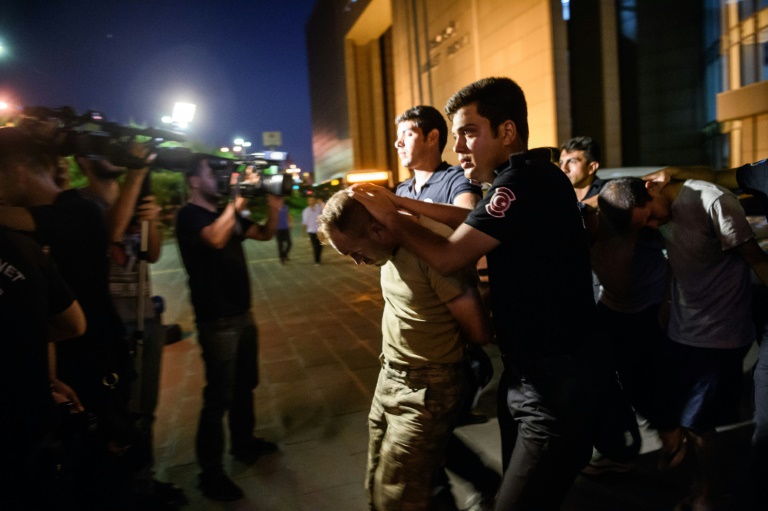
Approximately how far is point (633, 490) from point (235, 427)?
7.95 feet

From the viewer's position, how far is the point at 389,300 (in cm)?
211

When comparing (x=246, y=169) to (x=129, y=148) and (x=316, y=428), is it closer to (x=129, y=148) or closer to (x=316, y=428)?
(x=129, y=148)

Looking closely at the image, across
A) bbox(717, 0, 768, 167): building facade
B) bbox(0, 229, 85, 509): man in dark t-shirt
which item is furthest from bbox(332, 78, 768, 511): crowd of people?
bbox(717, 0, 768, 167): building facade

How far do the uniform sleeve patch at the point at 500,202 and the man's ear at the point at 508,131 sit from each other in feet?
0.88

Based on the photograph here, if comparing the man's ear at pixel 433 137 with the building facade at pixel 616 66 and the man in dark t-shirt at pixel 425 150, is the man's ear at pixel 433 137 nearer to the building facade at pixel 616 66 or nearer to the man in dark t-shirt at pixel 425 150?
the man in dark t-shirt at pixel 425 150

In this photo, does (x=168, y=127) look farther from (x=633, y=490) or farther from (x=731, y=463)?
(x=731, y=463)

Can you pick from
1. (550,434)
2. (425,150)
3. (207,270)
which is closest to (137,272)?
(207,270)

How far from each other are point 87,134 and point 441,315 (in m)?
1.80

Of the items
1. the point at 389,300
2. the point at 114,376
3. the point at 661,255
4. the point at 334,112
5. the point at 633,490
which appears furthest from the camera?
the point at 334,112

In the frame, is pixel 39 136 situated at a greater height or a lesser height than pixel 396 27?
lesser

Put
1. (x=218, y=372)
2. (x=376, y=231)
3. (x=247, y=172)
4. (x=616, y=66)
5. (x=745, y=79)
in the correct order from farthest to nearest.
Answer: (x=616, y=66) → (x=745, y=79) → (x=247, y=172) → (x=218, y=372) → (x=376, y=231)

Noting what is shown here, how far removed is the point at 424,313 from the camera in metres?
1.96

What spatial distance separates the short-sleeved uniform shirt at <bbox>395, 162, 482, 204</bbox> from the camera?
2.62 meters

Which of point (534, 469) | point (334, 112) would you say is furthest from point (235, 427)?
point (334, 112)
